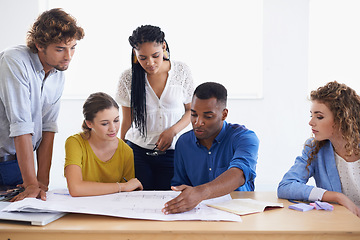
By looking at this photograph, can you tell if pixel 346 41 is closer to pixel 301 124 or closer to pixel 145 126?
pixel 301 124

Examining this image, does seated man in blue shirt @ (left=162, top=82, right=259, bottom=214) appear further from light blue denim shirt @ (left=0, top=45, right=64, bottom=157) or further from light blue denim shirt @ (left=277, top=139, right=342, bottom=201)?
light blue denim shirt @ (left=0, top=45, right=64, bottom=157)

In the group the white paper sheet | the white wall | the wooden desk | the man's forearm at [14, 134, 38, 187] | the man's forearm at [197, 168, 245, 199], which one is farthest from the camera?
the white wall

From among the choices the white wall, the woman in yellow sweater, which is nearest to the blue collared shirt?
the woman in yellow sweater

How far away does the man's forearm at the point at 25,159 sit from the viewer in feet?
5.55

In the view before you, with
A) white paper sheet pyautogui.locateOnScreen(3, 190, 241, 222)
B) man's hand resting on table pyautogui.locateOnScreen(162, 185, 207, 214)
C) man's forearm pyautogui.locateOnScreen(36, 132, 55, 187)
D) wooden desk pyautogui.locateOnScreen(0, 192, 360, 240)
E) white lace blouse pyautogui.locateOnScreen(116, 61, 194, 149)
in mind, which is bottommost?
wooden desk pyautogui.locateOnScreen(0, 192, 360, 240)

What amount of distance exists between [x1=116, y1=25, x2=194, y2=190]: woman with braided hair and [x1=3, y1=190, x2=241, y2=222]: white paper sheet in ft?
1.63

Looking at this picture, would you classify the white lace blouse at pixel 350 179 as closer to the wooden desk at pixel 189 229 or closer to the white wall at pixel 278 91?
the wooden desk at pixel 189 229

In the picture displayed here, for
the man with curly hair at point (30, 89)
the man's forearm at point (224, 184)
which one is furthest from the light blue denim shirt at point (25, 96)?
the man's forearm at point (224, 184)

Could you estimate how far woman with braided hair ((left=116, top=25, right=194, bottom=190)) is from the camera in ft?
7.09

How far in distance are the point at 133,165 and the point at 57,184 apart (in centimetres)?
308

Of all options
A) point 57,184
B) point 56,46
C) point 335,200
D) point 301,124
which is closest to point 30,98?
point 56,46

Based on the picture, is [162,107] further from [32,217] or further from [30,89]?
[32,217]

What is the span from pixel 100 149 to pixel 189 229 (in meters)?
0.91

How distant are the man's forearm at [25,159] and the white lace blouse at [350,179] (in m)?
1.33
